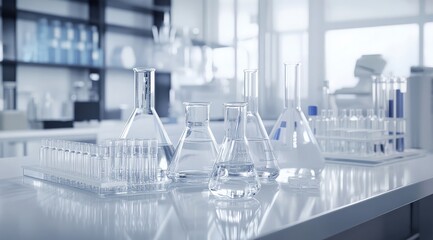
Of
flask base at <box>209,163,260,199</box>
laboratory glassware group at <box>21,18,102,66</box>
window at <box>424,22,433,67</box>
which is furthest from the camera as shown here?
laboratory glassware group at <box>21,18,102,66</box>

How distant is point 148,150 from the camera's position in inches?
33.1

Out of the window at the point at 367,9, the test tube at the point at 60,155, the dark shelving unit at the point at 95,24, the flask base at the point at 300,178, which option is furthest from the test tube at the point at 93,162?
the dark shelving unit at the point at 95,24

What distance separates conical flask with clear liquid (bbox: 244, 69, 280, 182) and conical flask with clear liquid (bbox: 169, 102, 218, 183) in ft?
0.26

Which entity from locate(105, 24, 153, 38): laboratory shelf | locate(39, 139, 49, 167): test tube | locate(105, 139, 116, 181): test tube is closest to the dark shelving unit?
locate(105, 24, 153, 38): laboratory shelf

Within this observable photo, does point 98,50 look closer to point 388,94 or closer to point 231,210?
point 388,94

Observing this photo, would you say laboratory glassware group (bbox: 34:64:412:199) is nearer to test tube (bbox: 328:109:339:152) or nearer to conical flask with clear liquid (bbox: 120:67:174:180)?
conical flask with clear liquid (bbox: 120:67:174:180)

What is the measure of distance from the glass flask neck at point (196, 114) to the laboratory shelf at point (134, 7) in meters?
3.56

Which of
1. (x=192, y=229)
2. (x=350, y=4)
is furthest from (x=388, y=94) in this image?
(x=350, y=4)

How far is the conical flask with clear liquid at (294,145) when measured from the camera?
0.96 meters

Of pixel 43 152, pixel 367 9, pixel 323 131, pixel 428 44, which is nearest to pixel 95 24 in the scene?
pixel 367 9

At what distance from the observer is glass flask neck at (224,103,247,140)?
2.74 ft

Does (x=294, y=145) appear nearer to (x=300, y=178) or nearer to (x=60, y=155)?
(x=300, y=178)

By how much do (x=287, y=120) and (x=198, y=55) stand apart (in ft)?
12.1

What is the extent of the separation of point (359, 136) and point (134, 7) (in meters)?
3.44
